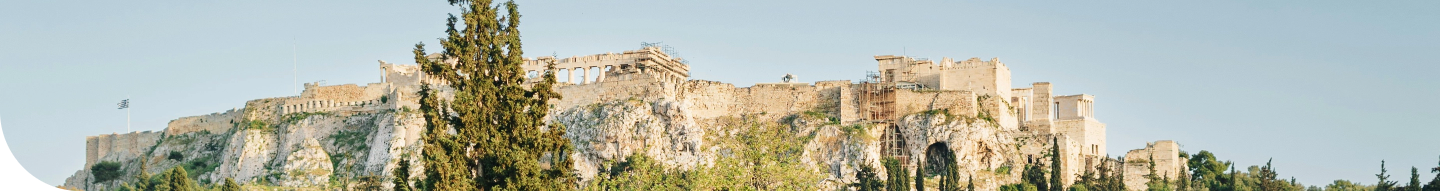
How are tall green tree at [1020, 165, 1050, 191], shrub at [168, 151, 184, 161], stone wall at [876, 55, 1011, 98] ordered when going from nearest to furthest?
tall green tree at [1020, 165, 1050, 191]
stone wall at [876, 55, 1011, 98]
shrub at [168, 151, 184, 161]

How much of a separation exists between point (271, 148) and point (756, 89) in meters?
30.6

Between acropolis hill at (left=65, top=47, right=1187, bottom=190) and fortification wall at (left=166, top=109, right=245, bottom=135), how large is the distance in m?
2.80

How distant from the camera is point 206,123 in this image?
115500 mm

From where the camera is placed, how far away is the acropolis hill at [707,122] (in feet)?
312

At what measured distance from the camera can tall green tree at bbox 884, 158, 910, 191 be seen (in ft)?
284

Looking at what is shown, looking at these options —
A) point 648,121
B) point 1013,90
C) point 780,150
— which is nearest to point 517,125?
point 780,150

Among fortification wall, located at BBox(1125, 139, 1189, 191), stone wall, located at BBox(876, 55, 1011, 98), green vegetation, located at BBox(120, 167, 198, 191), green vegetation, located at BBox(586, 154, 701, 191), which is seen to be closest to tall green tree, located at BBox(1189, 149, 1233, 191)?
fortification wall, located at BBox(1125, 139, 1189, 191)

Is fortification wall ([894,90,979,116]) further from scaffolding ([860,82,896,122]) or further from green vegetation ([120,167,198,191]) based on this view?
green vegetation ([120,167,198,191])

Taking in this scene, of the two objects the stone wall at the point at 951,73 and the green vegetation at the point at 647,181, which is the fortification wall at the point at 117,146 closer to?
the green vegetation at the point at 647,181

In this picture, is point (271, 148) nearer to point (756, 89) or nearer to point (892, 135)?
point (756, 89)

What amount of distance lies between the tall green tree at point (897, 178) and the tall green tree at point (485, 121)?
4809 cm

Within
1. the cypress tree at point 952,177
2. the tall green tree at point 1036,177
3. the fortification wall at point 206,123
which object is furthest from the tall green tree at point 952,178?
the fortification wall at point 206,123

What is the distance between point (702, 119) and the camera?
9969cm

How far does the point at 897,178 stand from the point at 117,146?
206ft
